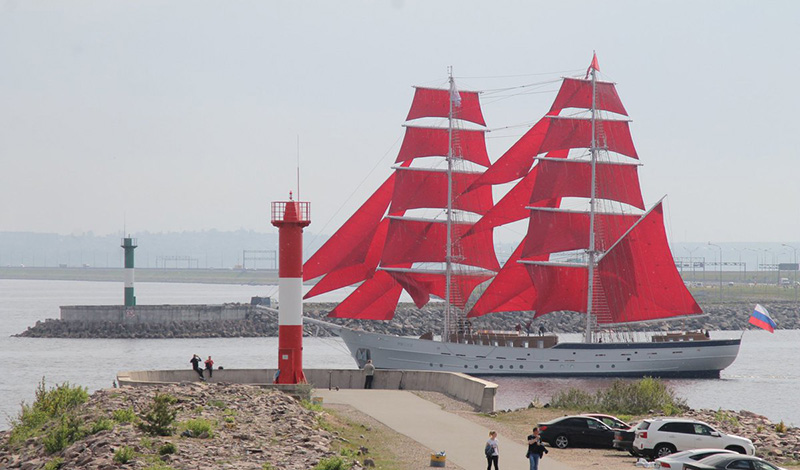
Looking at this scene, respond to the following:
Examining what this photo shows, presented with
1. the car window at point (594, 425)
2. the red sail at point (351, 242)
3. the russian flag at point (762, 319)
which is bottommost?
the car window at point (594, 425)

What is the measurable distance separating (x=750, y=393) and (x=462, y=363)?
55.4 feet

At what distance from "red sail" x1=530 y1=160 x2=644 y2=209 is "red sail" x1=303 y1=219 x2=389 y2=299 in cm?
948

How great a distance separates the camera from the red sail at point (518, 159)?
65.0 m

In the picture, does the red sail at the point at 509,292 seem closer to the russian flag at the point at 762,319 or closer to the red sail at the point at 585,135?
the red sail at the point at 585,135

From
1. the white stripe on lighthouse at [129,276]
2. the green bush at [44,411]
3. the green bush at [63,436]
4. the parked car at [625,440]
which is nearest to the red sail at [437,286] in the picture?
the white stripe on lighthouse at [129,276]

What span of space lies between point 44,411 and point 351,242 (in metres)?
30.1

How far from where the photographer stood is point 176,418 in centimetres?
2488

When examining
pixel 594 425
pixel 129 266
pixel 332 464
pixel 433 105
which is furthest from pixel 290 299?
pixel 129 266

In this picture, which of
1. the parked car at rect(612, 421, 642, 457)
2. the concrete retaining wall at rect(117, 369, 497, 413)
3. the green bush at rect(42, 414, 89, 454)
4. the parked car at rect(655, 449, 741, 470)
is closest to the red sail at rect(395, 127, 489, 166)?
the concrete retaining wall at rect(117, 369, 497, 413)

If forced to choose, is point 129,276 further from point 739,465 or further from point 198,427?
point 739,465

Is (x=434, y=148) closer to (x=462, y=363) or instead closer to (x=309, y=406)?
(x=462, y=363)

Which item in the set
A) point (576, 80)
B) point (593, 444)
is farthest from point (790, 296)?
point (593, 444)

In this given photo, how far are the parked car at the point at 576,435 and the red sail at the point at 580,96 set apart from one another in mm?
41822

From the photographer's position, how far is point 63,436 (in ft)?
78.3
